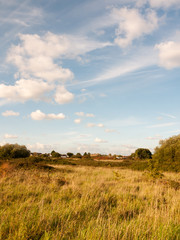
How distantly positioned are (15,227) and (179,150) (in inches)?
740

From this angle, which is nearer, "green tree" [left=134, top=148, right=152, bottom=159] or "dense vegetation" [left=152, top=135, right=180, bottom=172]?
"dense vegetation" [left=152, top=135, right=180, bottom=172]

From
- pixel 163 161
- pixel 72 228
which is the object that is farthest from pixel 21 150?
pixel 72 228

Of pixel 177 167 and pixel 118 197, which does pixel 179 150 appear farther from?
pixel 118 197

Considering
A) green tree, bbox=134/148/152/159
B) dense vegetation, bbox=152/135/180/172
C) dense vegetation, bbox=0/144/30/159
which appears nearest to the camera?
dense vegetation, bbox=152/135/180/172

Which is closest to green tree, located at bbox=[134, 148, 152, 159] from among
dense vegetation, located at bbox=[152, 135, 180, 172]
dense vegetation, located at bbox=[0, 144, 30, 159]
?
dense vegetation, located at bbox=[152, 135, 180, 172]

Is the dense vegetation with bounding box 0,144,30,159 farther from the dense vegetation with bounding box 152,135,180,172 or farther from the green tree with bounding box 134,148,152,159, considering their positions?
the dense vegetation with bounding box 152,135,180,172

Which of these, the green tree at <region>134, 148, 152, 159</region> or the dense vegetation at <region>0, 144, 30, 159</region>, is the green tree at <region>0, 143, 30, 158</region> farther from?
the green tree at <region>134, 148, 152, 159</region>

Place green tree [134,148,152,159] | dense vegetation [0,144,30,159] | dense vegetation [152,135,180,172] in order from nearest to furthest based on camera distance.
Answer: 1. dense vegetation [152,135,180,172]
2. dense vegetation [0,144,30,159]
3. green tree [134,148,152,159]

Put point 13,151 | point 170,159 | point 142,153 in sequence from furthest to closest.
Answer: point 142,153, point 13,151, point 170,159

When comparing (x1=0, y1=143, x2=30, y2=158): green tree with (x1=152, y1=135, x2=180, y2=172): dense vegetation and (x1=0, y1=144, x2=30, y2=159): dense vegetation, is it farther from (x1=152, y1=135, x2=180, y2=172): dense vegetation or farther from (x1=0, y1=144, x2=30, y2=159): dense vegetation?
(x1=152, y1=135, x2=180, y2=172): dense vegetation

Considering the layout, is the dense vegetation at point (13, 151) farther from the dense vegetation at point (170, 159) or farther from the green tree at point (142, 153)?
the dense vegetation at point (170, 159)

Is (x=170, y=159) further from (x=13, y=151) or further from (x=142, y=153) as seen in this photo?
(x=13, y=151)

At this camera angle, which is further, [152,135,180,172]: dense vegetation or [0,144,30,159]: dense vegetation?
[0,144,30,159]: dense vegetation

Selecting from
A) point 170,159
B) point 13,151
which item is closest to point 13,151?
point 13,151
